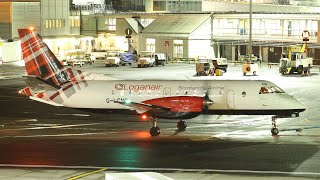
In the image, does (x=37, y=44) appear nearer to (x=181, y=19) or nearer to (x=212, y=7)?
(x=181, y=19)

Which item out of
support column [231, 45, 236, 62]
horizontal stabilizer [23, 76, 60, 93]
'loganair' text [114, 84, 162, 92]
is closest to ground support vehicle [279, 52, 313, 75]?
support column [231, 45, 236, 62]

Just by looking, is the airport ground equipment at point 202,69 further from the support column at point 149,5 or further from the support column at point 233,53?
the support column at point 149,5

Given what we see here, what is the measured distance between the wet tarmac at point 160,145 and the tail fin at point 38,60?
3.89 m

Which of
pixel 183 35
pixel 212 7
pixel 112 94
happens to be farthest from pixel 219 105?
pixel 212 7

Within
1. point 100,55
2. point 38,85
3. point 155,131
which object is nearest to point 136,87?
point 155,131

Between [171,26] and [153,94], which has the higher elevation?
[171,26]

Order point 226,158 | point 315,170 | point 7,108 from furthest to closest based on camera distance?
point 7,108, point 226,158, point 315,170

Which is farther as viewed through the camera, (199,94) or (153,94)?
(153,94)

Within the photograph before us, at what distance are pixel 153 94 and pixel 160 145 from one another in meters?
5.59

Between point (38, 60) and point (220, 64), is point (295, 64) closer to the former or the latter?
point (220, 64)

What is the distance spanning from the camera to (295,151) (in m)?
36.8

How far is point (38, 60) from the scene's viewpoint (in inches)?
1875

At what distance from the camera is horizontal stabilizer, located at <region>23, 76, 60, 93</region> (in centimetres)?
4522

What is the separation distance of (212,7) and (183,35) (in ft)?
68.2
